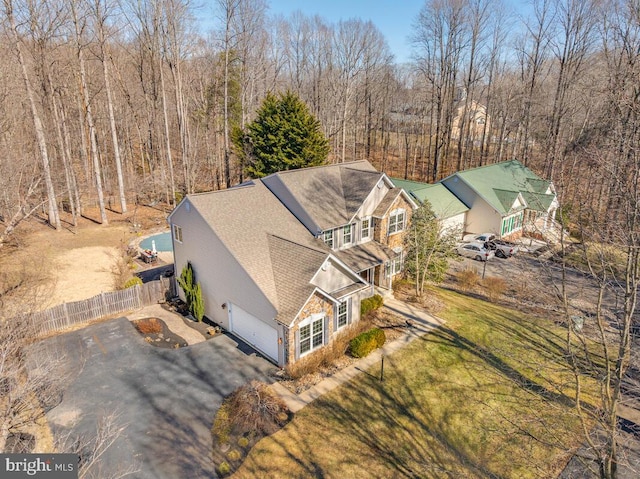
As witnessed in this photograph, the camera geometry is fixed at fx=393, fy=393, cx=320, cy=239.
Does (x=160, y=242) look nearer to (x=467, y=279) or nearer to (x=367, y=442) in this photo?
(x=467, y=279)

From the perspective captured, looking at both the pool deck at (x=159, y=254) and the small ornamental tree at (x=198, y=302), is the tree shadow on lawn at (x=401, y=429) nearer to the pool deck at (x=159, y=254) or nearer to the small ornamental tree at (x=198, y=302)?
the small ornamental tree at (x=198, y=302)

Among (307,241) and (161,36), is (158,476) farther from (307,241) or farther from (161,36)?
(161,36)

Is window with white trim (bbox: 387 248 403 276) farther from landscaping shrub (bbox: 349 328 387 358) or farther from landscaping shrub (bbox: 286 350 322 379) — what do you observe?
landscaping shrub (bbox: 286 350 322 379)

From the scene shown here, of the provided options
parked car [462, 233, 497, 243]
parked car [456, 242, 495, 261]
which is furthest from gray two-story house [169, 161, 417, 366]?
parked car [462, 233, 497, 243]

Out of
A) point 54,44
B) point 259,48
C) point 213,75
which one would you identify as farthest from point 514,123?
point 54,44

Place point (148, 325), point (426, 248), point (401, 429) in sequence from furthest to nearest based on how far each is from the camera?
point (426, 248)
point (148, 325)
point (401, 429)

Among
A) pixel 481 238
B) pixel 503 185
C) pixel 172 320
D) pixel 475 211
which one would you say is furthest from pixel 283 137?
pixel 503 185
